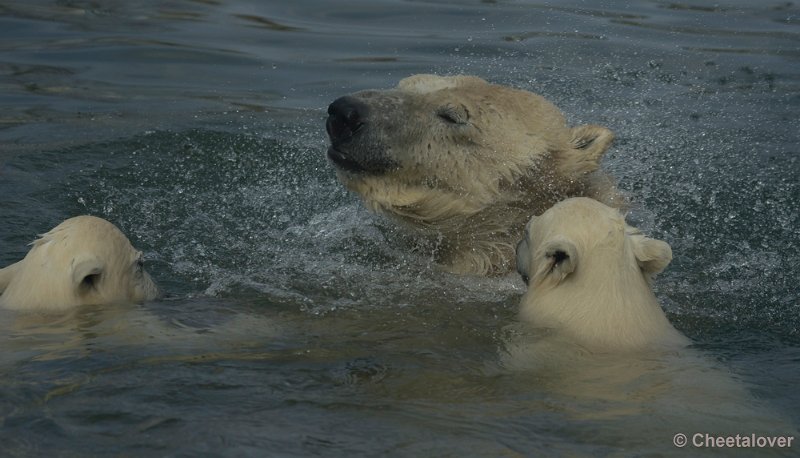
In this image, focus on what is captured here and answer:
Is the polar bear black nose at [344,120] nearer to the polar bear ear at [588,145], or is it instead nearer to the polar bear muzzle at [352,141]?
the polar bear muzzle at [352,141]

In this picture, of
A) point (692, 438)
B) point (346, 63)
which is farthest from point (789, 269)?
point (346, 63)

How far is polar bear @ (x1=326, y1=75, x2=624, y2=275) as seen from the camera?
6086 millimetres

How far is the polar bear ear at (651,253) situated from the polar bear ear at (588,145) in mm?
1047

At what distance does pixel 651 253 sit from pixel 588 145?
1.25 metres

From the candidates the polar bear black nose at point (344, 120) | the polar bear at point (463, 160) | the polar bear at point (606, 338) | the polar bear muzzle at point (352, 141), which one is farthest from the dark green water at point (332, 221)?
the polar bear black nose at point (344, 120)

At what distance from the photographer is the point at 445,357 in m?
5.14

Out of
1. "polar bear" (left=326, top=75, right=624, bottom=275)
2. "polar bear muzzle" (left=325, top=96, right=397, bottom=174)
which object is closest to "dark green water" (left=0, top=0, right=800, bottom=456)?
"polar bear" (left=326, top=75, right=624, bottom=275)

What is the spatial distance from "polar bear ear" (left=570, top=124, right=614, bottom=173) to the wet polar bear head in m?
0.95

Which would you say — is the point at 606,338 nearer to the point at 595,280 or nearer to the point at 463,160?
the point at 595,280

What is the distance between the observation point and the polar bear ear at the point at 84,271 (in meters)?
5.36

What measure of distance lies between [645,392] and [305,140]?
5.24m

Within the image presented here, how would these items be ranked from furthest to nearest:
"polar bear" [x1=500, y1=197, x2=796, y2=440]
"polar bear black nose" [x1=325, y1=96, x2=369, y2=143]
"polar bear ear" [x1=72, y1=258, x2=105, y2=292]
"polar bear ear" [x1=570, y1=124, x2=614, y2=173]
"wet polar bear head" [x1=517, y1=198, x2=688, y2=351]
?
"polar bear ear" [x1=570, y1=124, x2=614, y2=173], "polar bear black nose" [x1=325, y1=96, x2=369, y2=143], "polar bear ear" [x1=72, y1=258, x2=105, y2=292], "wet polar bear head" [x1=517, y1=198, x2=688, y2=351], "polar bear" [x1=500, y1=197, x2=796, y2=440]

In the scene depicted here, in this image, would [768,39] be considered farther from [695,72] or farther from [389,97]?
[389,97]

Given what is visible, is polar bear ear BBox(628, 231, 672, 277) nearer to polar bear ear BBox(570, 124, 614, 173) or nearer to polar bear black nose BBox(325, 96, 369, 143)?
polar bear ear BBox(570, 124, 614, 173)
